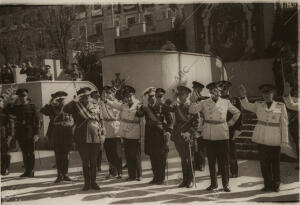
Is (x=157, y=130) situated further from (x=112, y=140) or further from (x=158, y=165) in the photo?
(x=112, y=140)

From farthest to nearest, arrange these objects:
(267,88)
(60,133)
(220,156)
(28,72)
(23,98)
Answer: (28,72)
(23,98)
(60,133)
(220,156)
(267,88)

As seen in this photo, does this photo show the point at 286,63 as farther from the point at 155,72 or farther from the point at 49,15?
the point at 49,15

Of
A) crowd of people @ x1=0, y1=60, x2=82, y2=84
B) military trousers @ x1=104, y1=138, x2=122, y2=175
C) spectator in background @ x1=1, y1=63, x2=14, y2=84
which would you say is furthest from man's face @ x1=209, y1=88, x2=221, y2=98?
spectator in background @ x1=1, y1=63, x2=14, y2=84

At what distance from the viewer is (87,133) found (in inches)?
228

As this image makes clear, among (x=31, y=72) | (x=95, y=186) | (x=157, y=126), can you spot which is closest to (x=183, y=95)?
(x=157, y=126)

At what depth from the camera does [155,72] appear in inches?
332

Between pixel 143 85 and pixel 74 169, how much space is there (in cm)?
226

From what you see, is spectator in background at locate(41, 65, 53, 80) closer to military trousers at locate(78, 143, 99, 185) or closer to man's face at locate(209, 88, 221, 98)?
military trousers at locate(78, 143, 99, 185)

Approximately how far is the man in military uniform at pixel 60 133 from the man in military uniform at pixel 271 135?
9.97 feet

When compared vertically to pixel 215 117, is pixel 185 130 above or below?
below

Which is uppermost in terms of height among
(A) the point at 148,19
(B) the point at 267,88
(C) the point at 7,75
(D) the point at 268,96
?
(A) the point at 148,19

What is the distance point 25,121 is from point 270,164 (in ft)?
13.7

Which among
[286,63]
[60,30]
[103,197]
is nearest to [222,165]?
[103,197]

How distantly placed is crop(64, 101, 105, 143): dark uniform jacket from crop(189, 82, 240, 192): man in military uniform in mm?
1478
